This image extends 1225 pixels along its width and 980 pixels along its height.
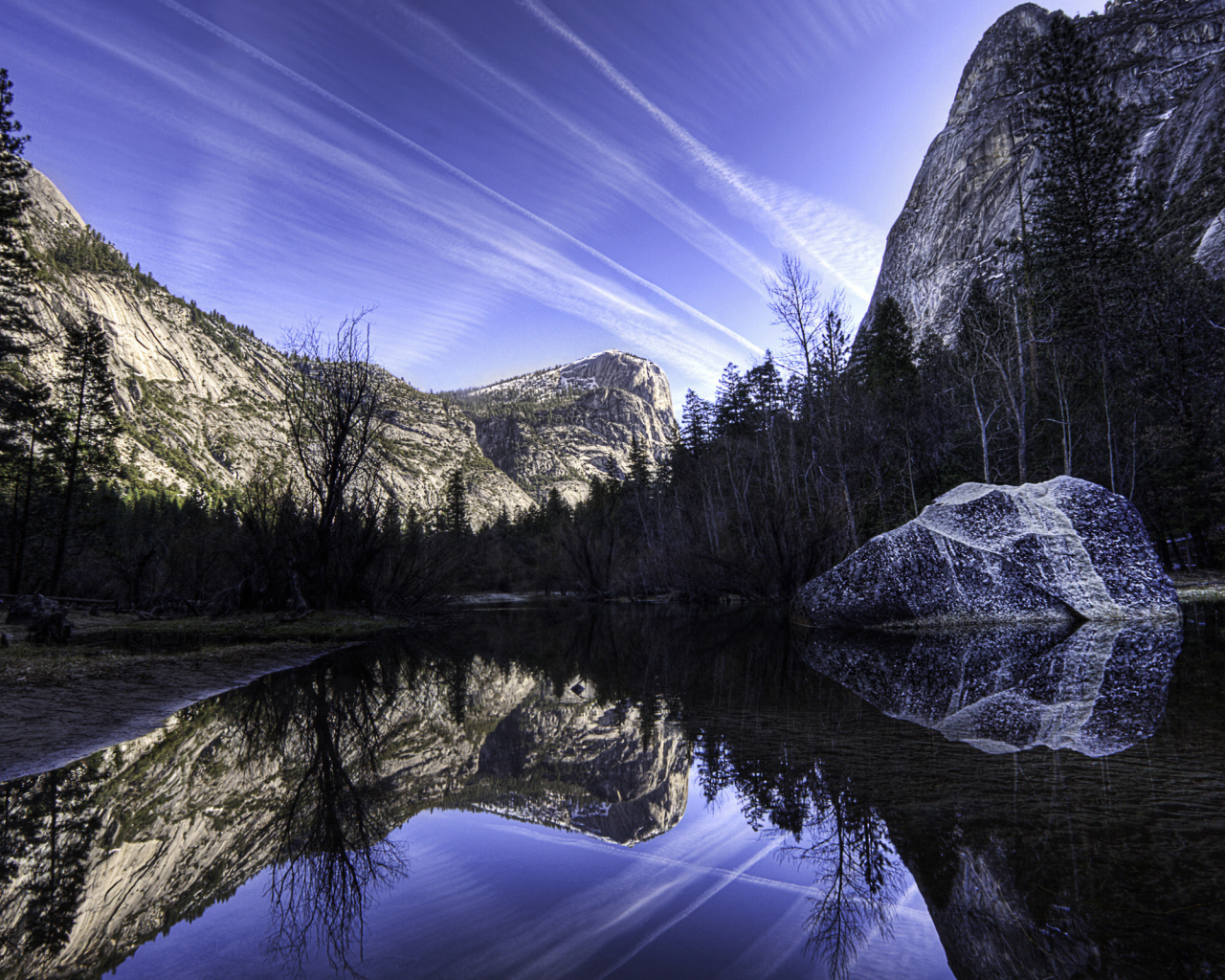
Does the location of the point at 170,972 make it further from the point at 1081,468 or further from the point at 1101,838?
the point at 1081,468

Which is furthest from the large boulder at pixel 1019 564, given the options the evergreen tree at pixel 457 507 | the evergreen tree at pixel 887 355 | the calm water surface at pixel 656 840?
the evergreen tree at pixel 457 507

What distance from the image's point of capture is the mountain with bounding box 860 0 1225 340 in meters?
41.5

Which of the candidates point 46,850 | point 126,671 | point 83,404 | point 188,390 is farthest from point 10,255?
point 188,390

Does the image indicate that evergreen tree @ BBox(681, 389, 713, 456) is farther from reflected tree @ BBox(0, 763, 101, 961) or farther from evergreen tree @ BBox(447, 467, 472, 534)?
reflected tree @ BBox(0, 763, 101, 961)

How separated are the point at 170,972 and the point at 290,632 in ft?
45.2

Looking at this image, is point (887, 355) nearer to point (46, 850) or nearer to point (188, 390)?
point (46, 850)

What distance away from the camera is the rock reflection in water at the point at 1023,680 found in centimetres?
448

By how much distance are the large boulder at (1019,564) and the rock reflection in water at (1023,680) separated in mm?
745

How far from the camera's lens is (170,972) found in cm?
208

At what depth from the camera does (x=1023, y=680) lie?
645 centimetres

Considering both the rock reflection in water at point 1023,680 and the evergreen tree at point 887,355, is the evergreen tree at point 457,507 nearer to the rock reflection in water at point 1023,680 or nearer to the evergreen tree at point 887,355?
the evergreen tree at point 887,355

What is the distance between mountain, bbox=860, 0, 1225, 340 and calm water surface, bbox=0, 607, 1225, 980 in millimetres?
36950

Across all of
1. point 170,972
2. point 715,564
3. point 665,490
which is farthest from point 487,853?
point 665,490

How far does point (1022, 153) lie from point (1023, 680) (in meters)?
45.7
